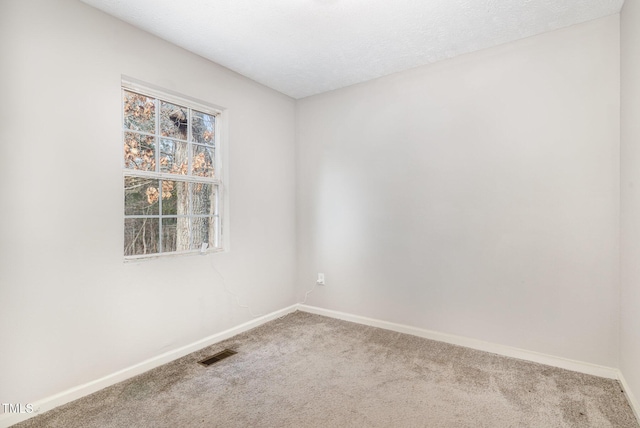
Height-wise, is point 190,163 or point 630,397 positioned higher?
point 190,163

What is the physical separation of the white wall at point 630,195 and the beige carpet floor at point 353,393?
318 millimetres

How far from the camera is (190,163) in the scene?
2824mm

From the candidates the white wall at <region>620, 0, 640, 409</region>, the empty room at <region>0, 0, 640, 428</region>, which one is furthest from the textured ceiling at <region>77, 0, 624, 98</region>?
the white wall at <region>620, 0, 640, 409</region>

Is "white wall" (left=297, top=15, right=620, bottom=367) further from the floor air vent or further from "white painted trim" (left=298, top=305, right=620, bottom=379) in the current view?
the floor air vent

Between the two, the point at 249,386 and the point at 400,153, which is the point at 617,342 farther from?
the point at 249,386

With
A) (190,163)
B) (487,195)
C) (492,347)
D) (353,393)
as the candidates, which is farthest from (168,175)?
(492,347)

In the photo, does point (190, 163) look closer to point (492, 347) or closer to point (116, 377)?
point (116, 377)

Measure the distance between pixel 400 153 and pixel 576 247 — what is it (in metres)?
1.64

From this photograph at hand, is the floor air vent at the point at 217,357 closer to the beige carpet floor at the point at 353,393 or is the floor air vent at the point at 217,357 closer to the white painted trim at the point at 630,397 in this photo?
the beige carpet floor at the point at 353,393

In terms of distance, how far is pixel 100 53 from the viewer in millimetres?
2188

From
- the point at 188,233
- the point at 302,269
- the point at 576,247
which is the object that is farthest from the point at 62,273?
the point at 576,247

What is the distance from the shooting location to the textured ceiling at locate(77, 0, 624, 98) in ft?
7.01

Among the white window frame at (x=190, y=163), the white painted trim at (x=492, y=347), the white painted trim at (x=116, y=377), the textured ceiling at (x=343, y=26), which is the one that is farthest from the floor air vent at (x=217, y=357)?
the textured ceiling at (x=343, y=26)

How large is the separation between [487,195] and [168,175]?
2764 millimetres
